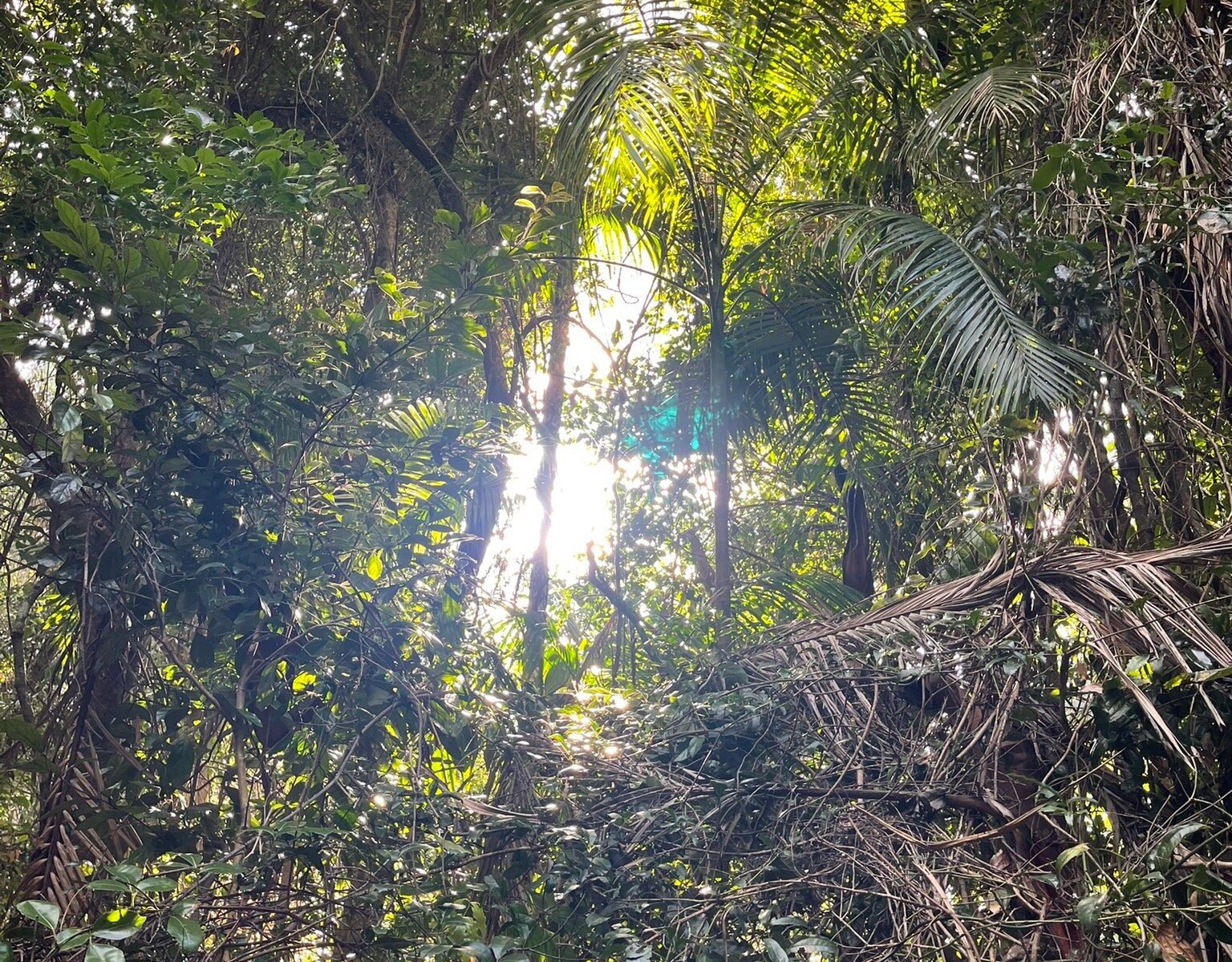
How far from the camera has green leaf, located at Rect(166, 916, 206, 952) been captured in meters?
1.47

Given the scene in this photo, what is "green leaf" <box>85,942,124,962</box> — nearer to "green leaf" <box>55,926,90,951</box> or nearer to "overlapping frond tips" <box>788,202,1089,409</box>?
"green leaf" <box>55,926,90,951</box>

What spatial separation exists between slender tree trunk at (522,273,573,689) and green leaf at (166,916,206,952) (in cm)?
162

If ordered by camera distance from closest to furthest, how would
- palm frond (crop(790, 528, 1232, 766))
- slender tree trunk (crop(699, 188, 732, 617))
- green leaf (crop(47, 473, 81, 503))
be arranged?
1. green leaf (crop(47, 473, 81, 503))
2. palm frond (crop(790, 528, 1232, 766))
3. slender tree trunk (crop(699, 188, 732, 617))

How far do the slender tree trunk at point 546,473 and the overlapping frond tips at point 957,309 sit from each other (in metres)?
1.35

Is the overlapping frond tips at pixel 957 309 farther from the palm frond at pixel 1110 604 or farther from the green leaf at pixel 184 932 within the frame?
the green leaf at pixel 184 932

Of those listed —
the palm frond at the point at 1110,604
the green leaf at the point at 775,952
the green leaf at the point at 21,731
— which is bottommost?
the green leaf at the point at 775,952

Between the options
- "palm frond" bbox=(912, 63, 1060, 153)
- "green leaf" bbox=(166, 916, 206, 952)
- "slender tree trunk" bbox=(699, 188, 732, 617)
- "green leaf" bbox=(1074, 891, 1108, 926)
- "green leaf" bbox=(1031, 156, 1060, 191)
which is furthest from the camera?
"slender tree trunk" bbox=(699, 188, 732, 617)

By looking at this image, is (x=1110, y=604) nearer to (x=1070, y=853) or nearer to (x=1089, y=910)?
(x=1070, y=853)

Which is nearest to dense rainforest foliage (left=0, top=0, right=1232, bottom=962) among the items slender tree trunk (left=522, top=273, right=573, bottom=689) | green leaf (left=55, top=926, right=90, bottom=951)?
green leaf (left=55, top=926, right=90, bottom=951)

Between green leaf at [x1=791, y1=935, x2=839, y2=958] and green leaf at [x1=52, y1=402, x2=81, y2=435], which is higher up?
green leaf at [x1=52, y1=402, x2=81, y2=435]

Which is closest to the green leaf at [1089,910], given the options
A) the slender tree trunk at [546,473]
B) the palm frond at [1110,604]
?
the palm frond at [1110,604]

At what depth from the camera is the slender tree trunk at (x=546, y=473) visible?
3.96 metres

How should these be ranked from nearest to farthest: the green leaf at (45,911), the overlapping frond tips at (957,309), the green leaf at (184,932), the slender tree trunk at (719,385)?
the green leaf at (45,911) < the green leaf at (184,932) < the overlapping frond tips at (957,309) < the slender tree trunk at (719,385)

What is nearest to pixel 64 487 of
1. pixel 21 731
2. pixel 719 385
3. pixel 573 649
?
pixel 21 731
